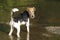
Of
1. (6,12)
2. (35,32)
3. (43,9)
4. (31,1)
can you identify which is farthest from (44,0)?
(35,32)

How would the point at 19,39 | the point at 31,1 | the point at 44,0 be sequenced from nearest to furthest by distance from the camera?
the point at 19,39
the point at 31,1
the point at 44,0

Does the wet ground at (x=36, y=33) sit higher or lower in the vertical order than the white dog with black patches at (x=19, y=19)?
lower

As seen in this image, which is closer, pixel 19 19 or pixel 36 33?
pixel 19 19

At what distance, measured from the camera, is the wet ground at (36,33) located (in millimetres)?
10784

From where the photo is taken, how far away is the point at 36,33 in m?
11.6

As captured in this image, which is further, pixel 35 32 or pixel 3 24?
pixel 3 24

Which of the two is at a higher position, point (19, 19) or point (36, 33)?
point (19, 19)

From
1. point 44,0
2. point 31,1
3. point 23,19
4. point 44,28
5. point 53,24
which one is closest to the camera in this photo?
point 23,19

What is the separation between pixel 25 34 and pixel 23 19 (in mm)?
627

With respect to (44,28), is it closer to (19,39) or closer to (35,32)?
(35,32)

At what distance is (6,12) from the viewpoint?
16734 mm

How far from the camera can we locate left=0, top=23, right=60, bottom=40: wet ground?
10784 mm

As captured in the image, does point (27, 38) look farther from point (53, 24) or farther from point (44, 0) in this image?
point (44, 0)

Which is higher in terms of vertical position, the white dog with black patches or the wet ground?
the white dog with black patches
